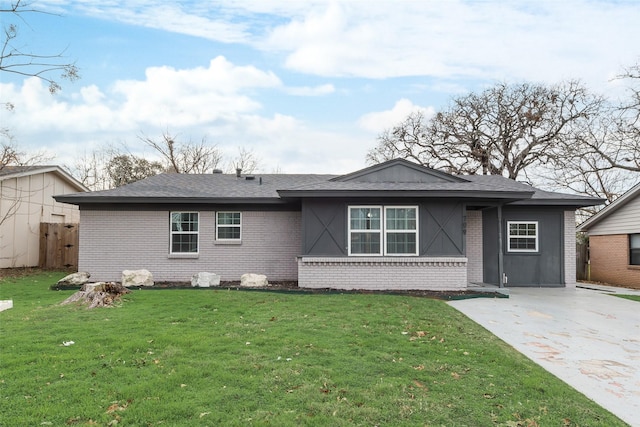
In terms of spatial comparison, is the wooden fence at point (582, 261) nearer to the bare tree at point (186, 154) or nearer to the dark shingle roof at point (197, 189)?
the dark shingle roof at point (197, 189)

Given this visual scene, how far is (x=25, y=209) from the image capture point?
1648cm

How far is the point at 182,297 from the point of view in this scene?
922 cm

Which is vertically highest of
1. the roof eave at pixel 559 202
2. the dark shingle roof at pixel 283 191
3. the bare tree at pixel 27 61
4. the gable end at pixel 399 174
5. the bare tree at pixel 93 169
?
the bare tree at pixel 93 169

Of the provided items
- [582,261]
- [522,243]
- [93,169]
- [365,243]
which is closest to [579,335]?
[365,243]

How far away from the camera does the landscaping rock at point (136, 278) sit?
1142cm

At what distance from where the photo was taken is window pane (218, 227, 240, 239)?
1280 centimetres

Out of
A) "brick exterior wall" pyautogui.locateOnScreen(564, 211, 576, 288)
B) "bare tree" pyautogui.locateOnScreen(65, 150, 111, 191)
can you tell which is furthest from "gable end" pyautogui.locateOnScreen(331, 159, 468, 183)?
"bare tree" pyautogui.locateOnScreen(65, 150, 111, 191)

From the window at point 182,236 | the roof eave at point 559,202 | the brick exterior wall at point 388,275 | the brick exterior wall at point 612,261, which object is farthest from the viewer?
the brick exterior wall at point 612,261

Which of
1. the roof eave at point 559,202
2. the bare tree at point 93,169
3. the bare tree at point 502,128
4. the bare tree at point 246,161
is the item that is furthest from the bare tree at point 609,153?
the bare tree at point 93,169

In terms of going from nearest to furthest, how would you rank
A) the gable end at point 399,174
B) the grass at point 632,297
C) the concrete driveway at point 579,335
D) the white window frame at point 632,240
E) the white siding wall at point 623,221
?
1. the concrete driveway at point 579,335
2. the grass at point 632,297
3. the gable end at point 399,174
4. the white siding wall at point 623,221
5. the white window frame at point 632,240

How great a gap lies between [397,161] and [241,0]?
5908 millimetres

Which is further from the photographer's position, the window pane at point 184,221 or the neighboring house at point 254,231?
the window pane at point 184,221

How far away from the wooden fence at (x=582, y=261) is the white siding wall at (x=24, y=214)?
2224 cm

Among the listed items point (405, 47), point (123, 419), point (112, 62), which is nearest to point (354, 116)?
point (405, 47)
